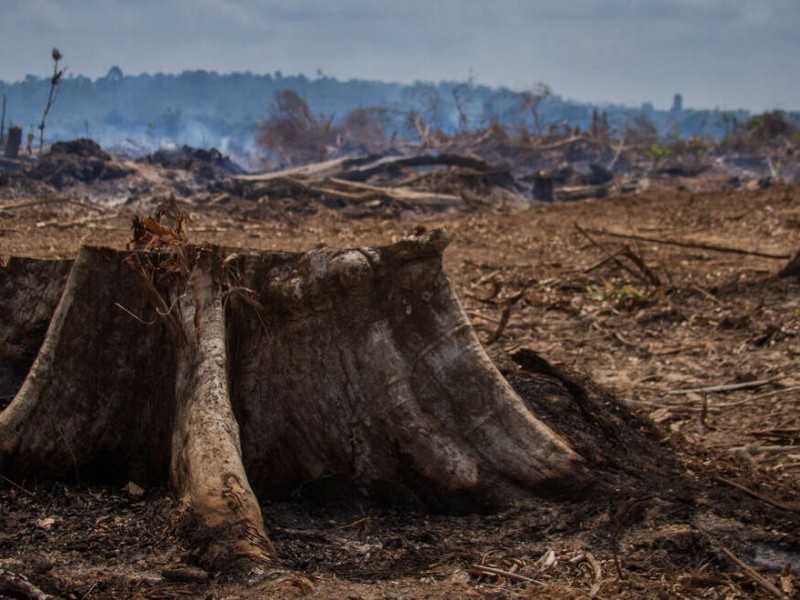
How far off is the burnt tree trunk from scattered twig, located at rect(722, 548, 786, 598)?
0.76 meters

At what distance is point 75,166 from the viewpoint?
19391 millimetres

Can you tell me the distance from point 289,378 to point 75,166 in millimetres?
17590

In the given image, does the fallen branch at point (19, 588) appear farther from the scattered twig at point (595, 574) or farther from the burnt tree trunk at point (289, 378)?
the scattered twig at point (595, 574)

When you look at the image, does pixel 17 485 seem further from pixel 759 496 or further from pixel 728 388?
pixel 728 388

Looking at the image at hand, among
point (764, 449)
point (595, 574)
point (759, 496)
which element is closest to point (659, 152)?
point (764, 449)

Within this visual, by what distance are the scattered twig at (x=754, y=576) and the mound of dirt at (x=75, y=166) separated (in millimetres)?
17789

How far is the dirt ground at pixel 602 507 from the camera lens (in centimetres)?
267

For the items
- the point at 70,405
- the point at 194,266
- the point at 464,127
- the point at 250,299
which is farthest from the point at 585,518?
the point at 464,127

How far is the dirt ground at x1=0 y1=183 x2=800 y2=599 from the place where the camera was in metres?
2.67

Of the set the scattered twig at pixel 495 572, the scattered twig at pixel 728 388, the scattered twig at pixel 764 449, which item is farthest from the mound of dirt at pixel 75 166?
the scattered twig at pixel 495 572

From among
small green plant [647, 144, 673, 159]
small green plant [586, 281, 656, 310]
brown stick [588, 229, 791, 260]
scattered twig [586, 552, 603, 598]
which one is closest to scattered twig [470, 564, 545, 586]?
scattered twig [586, 552, 603, 598]

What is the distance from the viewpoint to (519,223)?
48.6 ft

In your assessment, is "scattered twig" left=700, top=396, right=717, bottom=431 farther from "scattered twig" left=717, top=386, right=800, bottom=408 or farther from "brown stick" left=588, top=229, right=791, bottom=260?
"brown stick" left=588, top=229, right=791, bottom=260

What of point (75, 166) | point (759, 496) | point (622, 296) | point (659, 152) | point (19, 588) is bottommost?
point (19, 588)
